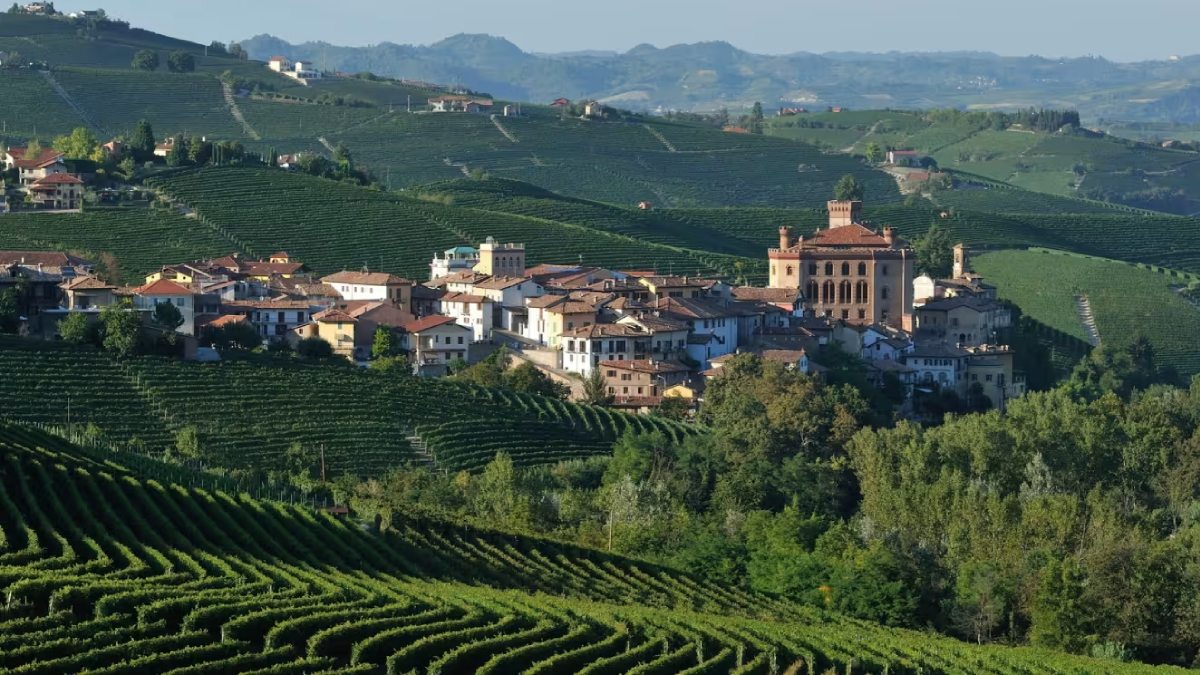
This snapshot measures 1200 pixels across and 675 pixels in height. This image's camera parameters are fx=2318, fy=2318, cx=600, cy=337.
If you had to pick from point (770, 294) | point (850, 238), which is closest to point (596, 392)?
point (770, 294)

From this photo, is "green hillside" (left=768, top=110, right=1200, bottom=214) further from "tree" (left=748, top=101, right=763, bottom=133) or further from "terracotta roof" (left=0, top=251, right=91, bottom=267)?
"terracotta roof" (left=0, top=251, right=91, bottom=267)

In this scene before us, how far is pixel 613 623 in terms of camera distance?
108ft

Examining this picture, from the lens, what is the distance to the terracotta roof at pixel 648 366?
214 ft

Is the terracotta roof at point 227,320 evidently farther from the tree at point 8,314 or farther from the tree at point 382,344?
the tree at point 8,314

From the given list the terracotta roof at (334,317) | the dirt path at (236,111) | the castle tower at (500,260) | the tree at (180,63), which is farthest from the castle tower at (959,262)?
the tree at (180,63)

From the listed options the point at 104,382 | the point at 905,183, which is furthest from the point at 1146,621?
the point at 905,183

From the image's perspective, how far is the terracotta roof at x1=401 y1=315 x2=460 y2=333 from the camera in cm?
6762

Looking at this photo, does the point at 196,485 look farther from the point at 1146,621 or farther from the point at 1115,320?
the point at 1115,320

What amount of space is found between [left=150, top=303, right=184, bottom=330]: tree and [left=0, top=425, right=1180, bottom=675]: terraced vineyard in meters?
17.4

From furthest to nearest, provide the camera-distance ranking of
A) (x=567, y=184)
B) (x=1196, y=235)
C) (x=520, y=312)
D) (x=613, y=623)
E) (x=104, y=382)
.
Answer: (x=567, y=184), (x=1196, y=235), (x=520, y=312), (x=104, y=382), (x=613, y=623)

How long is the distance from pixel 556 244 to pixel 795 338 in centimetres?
2023

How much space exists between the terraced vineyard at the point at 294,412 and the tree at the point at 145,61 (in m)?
79.8

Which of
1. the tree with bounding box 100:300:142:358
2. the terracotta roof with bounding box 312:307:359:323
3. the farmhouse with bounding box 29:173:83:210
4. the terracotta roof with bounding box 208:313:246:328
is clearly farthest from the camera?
the farmhouse with bounding box 29:173:83:210

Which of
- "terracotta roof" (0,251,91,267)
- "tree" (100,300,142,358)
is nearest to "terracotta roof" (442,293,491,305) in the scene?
"terracotta roof" (0,251,91,267)
